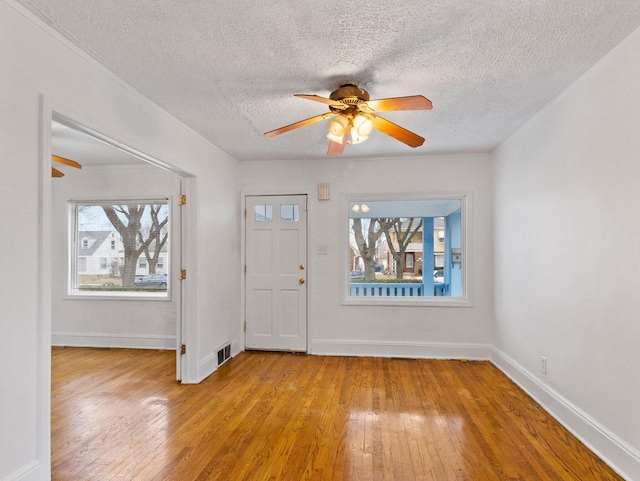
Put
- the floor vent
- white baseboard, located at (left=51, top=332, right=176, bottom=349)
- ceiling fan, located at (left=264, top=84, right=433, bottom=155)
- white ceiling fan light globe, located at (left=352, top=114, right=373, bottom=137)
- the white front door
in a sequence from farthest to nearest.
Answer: white baseboard, located at (left=51, top=332, right=176, bottom=349), the white front door, the floor vent, white ceiling fan light globe, located at (left=352, top=114, right=373, bottom=137), ceiling fan, located at (left=264, top=84, right=433, bottom=155)

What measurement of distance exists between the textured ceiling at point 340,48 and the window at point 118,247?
2.44 m

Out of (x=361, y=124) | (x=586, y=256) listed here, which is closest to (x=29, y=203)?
(x=361, y=124)

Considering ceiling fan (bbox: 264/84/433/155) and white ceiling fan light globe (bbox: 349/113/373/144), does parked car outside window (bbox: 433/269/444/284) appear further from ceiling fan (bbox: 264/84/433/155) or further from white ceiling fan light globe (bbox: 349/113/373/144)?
white ceiling fan light globe (bbox: 349/113/373/144)

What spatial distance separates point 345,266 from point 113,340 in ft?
10.7

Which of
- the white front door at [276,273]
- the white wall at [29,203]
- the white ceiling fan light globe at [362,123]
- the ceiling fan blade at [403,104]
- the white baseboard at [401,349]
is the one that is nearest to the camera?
the white wall at [29,203]

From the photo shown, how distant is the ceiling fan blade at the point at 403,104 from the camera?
Result: 2.26 metres

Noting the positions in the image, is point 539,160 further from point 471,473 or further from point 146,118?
point 146,118

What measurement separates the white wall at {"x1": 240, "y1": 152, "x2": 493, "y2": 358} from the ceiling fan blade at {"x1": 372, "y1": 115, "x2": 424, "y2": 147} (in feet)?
6.46

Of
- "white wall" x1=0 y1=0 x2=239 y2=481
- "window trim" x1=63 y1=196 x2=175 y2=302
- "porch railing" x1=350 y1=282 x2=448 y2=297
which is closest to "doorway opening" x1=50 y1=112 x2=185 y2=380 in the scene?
"window trim" x1=63 y1=196 x2=175 y2=302

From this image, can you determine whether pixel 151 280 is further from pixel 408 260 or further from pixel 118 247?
pixel 408 260

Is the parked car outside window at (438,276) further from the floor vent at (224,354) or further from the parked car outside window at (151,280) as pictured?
the parked car outside window at (151,280)

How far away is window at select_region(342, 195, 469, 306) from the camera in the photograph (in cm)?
477

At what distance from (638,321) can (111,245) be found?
5.62 m

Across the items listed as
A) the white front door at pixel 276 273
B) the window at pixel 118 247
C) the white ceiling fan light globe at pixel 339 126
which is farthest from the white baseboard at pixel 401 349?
the white ceiling fan light globe at pixel 339 126
